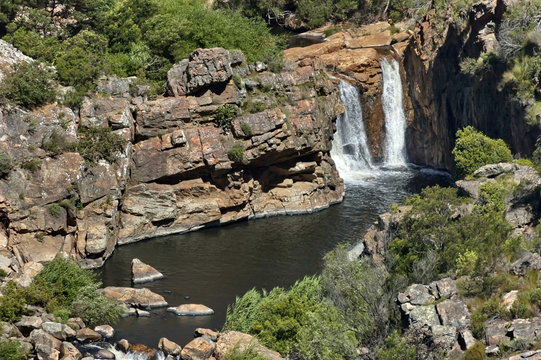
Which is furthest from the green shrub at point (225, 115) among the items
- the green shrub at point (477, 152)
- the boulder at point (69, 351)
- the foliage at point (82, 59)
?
the boulder at point (69, 351)

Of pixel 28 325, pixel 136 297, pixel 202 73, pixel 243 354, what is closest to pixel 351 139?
pixel 202 73

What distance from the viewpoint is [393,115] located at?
99375mm

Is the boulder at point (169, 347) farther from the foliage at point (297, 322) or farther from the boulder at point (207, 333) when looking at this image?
the foliage at point (297, 322)

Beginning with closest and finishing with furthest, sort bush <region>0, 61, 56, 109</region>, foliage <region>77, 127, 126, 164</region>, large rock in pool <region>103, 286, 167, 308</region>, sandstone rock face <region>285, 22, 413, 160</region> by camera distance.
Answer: large rock in pool <region>103, 286, 167, 308</region> → bush <region>0, 61, 56, 109</region> → foliage <region>77, 127, 126, 164</region> → sandstone rock face <region>285, 22, 413, 160</region>

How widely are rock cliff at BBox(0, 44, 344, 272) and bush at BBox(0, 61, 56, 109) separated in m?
1.10

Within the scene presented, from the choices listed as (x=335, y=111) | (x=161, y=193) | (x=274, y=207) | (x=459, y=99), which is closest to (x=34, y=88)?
(x=161, y=193)

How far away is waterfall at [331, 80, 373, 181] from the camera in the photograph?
311 feet

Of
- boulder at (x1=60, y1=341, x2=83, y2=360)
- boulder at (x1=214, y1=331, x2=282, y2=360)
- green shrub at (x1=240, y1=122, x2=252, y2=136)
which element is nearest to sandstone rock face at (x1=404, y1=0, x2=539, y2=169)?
green shrub at (x1=240, y1=122, x2=252, y2=136)

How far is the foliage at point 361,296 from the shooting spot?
46.1 meters

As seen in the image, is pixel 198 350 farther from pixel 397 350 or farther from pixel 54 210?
pixel 54 210

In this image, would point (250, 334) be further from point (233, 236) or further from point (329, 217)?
point (329, 217)

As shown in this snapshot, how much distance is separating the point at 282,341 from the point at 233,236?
89.8 ft

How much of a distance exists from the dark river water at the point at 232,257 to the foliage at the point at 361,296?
9.60 meters

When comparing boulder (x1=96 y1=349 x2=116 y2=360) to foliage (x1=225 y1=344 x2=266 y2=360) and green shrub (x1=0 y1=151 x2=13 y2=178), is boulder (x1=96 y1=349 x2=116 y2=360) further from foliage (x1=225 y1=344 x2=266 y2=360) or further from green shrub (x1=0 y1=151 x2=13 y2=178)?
green shrub (x1=0 y1=151 x2=13 y2=178)
